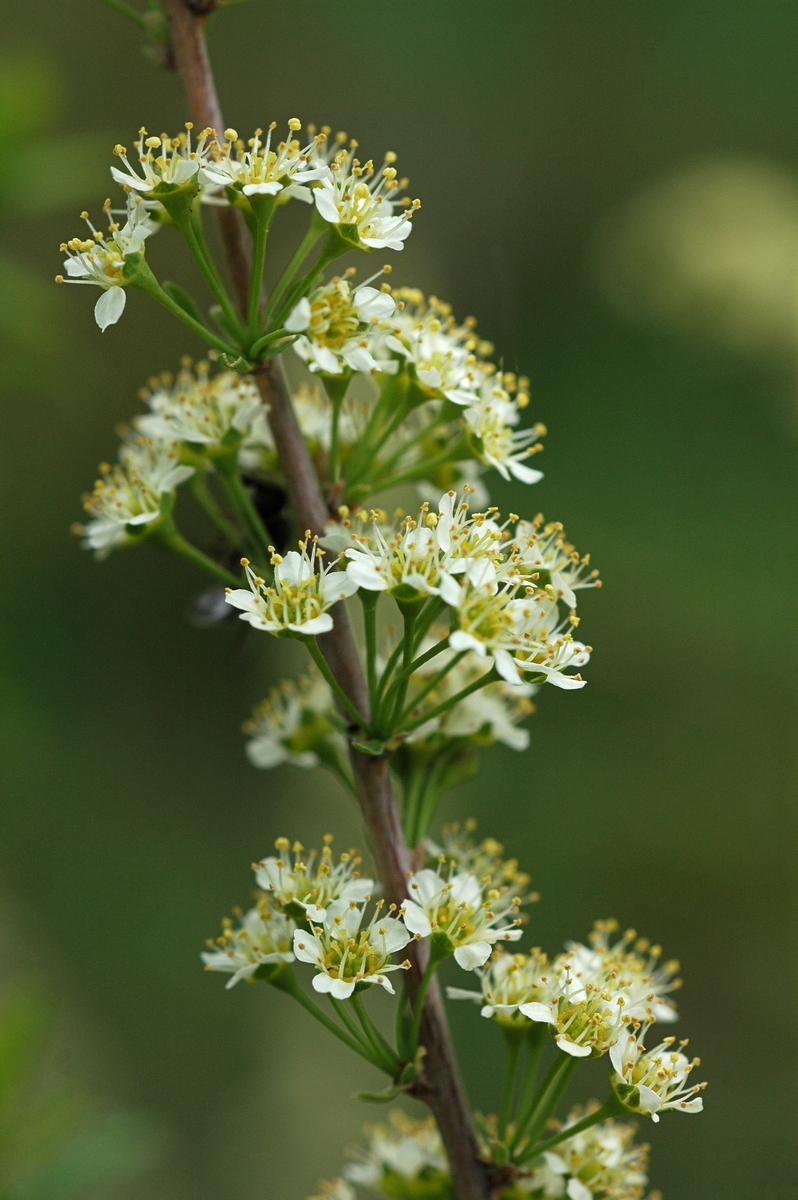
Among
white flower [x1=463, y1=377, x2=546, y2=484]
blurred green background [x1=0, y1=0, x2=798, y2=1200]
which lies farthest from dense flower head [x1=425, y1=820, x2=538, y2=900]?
blurred green background [x1=0, y1=0, x2=798, y2=1200]

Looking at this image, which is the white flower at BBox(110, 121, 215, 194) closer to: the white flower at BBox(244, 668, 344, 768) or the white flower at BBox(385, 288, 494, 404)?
the white flower at BBox(385, 288, 494, 404)

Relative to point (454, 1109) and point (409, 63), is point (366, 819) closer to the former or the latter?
point (454, 1109)

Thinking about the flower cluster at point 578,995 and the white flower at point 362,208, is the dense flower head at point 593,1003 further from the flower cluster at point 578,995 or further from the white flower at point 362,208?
the white flower at point 362,208

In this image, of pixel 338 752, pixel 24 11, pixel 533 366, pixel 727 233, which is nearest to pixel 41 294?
pixel 338 752

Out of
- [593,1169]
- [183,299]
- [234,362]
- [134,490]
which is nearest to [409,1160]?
[593,1169]

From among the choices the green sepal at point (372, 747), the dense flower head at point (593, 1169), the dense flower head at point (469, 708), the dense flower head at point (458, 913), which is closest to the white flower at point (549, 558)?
the dense flower head at point (469, 708)

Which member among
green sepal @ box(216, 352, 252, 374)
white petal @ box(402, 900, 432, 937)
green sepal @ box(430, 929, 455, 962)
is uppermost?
green sepal @ box(216, 352, 252, 374)

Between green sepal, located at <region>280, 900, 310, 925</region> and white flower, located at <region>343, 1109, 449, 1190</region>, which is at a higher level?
green sepal, located at <region>280, 900, 310, 925</region>
